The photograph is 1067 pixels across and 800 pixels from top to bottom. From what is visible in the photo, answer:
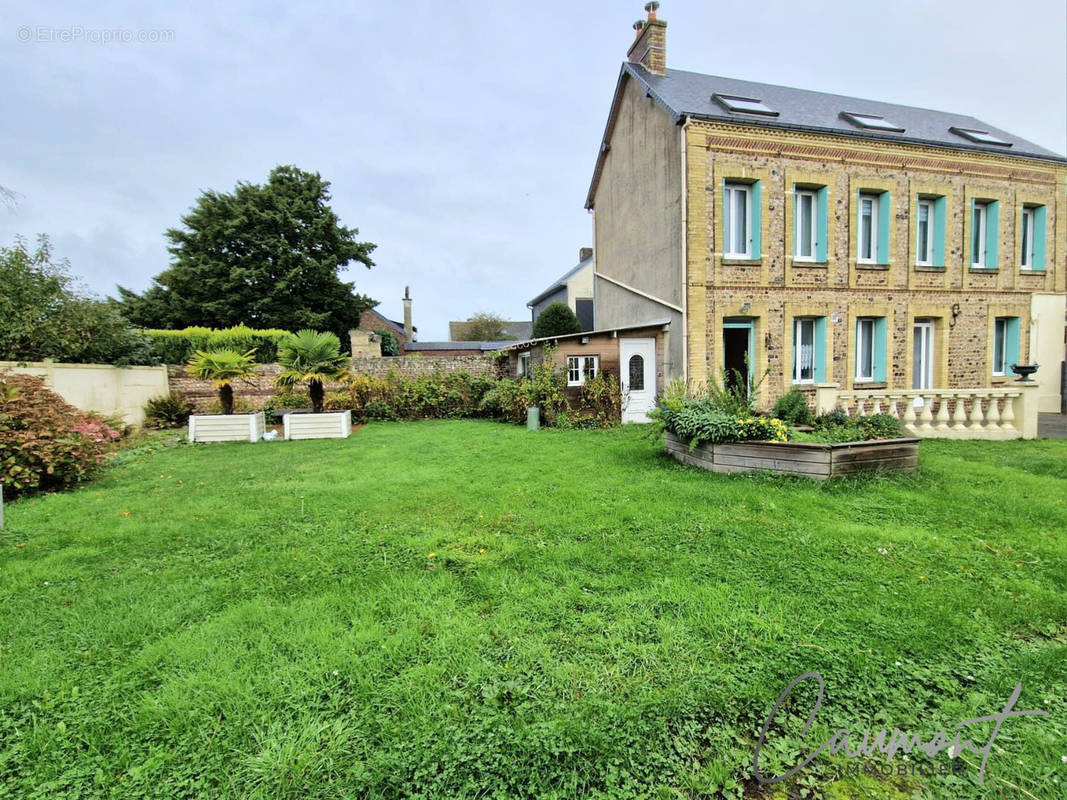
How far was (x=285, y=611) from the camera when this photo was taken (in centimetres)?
271

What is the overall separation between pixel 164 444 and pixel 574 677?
1083 centimetres

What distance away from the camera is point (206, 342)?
559 inches

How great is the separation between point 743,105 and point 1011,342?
10605 mm

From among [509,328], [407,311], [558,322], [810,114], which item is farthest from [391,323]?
[810,114]

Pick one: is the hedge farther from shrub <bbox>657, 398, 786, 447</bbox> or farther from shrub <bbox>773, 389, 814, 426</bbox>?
shrub <bbox>773, 389, 814, 426</bbox>

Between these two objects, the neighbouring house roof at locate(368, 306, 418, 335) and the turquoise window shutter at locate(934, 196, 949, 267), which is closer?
the turquoise window shutter at locate(934, 196, 949, 267)

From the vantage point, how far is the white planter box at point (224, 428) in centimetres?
966

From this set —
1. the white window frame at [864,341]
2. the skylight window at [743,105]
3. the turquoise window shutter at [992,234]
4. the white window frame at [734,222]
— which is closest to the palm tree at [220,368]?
the white window frame at [734,222]

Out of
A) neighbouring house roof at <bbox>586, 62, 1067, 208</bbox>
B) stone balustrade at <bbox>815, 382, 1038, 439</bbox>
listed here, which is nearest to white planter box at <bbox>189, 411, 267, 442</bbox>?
stone balustrade at <bbox>815, 382, 1038, 439</bbox>

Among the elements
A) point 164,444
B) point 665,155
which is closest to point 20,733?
point 164,444

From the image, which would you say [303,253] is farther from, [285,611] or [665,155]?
[285,611]

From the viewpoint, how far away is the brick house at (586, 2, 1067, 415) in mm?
11172

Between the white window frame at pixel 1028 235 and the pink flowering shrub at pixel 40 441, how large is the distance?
22387 millimetres

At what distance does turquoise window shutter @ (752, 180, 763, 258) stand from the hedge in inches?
565
